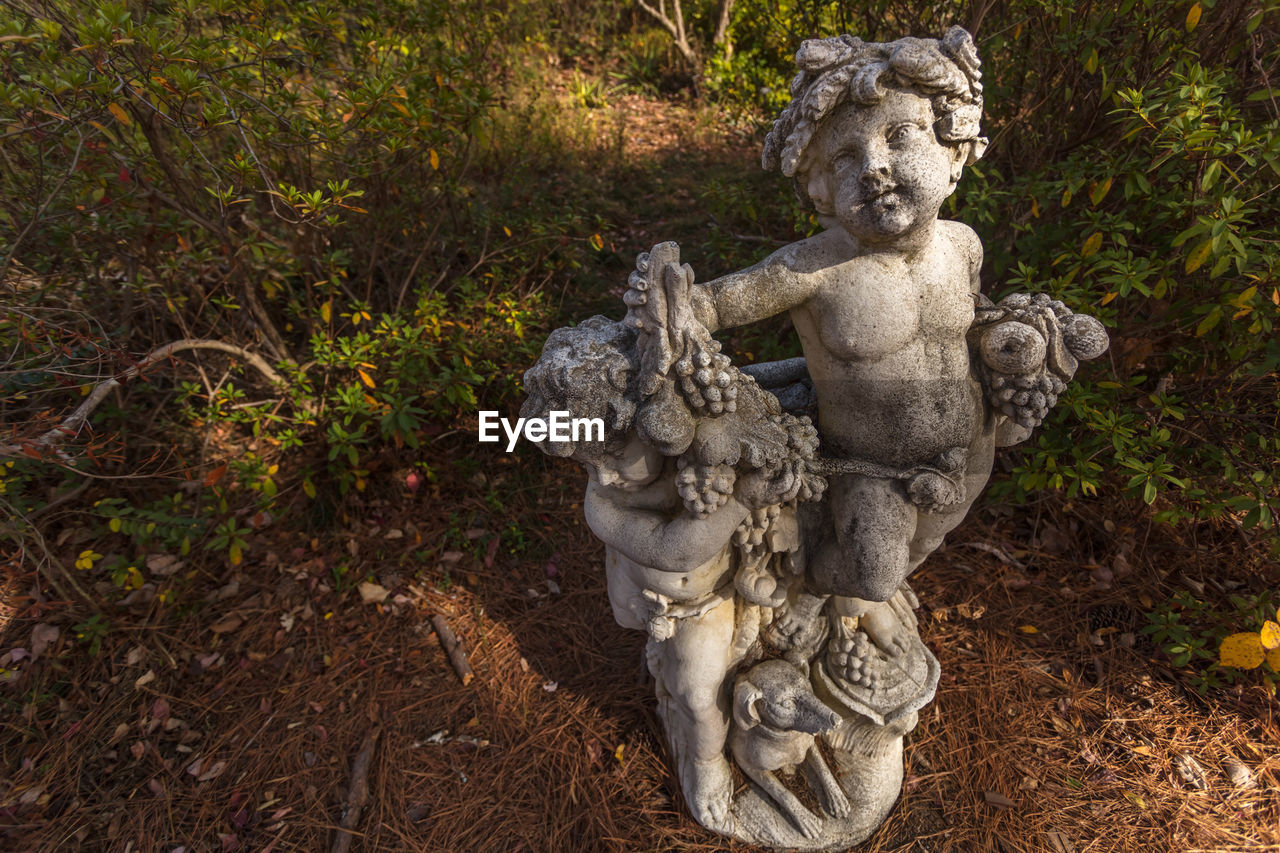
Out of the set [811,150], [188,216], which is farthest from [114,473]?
[811,150]

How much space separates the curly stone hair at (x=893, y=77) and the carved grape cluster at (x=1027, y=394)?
0.58 meters

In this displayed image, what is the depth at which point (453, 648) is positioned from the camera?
2.91m

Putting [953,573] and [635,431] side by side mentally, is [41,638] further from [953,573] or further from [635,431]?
[953,573]

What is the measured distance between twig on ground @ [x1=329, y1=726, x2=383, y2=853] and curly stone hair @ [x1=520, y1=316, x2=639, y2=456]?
5.80 feet

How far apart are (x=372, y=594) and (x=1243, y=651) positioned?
341 centimetres

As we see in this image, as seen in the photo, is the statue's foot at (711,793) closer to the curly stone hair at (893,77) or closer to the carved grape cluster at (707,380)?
the carved grape cluster at (707,380)

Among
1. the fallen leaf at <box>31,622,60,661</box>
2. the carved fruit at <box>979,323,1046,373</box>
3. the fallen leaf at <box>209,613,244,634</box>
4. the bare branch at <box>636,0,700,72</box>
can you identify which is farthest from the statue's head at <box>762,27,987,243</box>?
the bare branch at <box>636,0,700,72</box>

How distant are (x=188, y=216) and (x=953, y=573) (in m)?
3.77

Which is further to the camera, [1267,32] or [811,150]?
[1267,32]

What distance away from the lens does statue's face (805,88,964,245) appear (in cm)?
137

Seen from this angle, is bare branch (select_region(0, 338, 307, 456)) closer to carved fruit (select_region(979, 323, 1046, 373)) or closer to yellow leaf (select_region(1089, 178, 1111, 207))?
carved fruit (select_region(979, 323, 1046, 373))

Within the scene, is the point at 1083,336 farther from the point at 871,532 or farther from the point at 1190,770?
Result: the point at 1190,770

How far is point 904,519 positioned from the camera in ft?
5.62

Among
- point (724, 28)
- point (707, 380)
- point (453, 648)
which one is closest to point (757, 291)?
point (707, 380)
